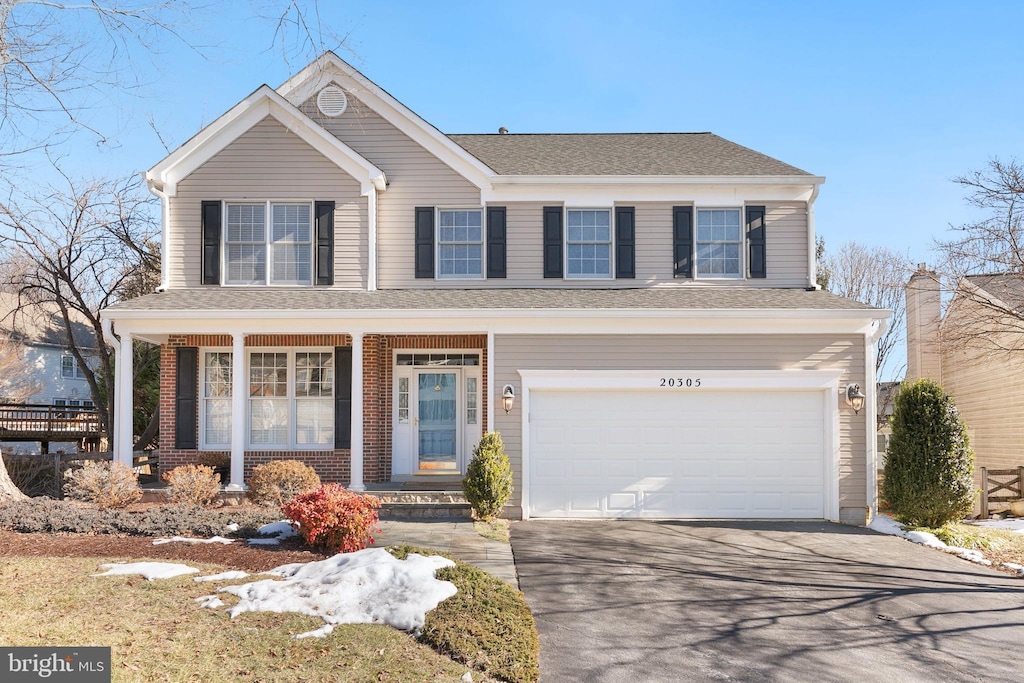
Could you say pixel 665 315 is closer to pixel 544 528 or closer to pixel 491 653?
pixel 544 528

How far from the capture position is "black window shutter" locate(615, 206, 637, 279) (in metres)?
15.7

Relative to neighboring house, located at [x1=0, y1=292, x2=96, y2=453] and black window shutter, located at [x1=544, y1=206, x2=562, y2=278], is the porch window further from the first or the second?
neighboring house, located at [x1=0, y1=292, x2=96, y2=453]

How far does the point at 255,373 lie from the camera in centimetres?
1566

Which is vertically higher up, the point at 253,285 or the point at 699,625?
the point at 253,285

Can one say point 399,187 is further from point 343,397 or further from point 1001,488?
point 1001,488

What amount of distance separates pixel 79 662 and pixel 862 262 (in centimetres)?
2825

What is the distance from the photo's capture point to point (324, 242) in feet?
50.2

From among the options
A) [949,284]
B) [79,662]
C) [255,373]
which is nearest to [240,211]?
[255,373]

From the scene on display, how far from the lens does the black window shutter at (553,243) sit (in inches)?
619

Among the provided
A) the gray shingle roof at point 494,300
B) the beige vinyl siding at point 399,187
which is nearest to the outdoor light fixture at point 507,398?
the gray shingle roof at point 494,300

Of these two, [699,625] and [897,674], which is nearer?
[897,674]

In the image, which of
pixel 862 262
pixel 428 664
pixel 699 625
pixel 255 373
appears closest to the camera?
pixel 428 664

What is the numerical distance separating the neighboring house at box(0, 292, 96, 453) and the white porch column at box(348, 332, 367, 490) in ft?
82.8

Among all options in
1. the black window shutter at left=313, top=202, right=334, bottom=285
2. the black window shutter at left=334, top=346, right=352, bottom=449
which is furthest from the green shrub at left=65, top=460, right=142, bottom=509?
the black window shutter at left=313, top=202, right=334, bottom=285
